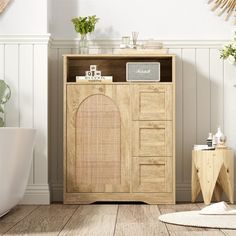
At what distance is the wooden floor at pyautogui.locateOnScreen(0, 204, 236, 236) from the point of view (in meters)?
3.09

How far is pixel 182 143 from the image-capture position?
4.84 metres

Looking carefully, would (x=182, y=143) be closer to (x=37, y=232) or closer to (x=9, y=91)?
(x=9, y=91)

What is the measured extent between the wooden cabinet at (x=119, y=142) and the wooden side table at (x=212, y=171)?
170 mm

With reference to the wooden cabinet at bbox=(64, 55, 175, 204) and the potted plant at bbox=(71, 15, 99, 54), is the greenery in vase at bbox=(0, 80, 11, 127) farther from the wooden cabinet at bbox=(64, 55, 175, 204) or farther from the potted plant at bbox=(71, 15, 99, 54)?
the potted plant at bbox=(71, 15, 99, 54)

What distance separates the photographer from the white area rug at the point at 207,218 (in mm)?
3263

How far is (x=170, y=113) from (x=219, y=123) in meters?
0.52

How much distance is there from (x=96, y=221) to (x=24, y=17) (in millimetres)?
1824

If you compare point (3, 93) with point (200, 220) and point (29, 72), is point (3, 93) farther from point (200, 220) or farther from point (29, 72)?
point (200, 220)

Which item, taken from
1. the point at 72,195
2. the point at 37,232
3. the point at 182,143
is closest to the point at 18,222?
the point at 37,232

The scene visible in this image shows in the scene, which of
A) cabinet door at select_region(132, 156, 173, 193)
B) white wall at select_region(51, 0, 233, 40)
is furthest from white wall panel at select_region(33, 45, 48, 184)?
cabinet door at select_region(132, 156, 173, 193)

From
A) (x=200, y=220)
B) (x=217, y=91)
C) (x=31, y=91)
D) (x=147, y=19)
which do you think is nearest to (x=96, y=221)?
(x=200, y=220)

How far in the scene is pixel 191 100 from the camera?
15.9 ft

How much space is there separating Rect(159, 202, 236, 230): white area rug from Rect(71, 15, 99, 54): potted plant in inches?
60.1

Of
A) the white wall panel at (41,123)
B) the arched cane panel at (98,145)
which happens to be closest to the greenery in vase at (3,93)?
the white wall panel at (41,123)
